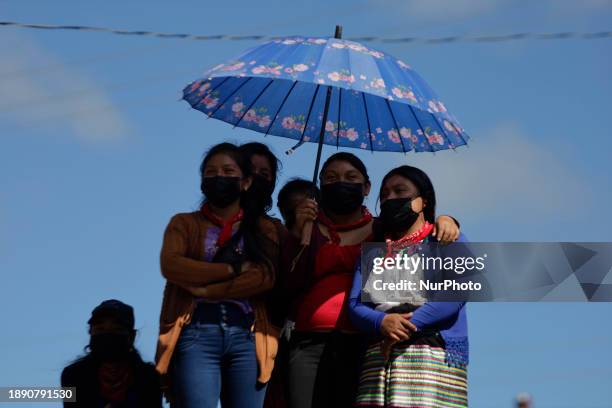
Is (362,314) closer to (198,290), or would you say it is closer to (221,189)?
(198,290)

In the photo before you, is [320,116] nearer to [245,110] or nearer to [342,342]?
[245,110]

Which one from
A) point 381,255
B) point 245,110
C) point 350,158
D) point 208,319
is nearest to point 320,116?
point 245,110

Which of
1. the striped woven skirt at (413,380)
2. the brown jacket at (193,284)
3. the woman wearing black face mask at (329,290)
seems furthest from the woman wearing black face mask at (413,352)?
the brown jacket at (193,284)

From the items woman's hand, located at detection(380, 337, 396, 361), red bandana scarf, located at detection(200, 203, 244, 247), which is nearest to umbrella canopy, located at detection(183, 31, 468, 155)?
red bandana scarf, located at detection(200, 203, 244, 247)

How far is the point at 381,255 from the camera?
25.1ft

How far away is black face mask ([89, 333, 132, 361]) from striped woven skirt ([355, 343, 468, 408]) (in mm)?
1559

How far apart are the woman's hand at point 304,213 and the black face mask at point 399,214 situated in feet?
1.41

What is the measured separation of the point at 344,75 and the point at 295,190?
976 mm

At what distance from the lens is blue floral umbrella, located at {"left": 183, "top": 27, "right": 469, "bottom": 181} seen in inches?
323

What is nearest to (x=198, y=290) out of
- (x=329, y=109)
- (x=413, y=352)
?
(x=413, y=352)

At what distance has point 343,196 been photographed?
782 centimetres

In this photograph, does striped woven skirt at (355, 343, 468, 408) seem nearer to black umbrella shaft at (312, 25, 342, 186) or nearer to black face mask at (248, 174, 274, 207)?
black face mask at (248, 174, 274, 207)

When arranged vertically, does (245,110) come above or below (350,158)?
above

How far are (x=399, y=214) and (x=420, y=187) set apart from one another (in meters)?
0.23
